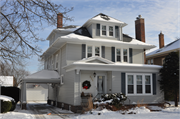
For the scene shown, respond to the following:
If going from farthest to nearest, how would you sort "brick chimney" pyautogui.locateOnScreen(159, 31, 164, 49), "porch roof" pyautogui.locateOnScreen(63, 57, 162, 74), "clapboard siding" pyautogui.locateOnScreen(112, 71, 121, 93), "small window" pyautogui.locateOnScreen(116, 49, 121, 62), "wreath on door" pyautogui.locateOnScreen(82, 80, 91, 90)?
"brick chimney" pyautogui.locateOnScreen(159, 31, 164, 49)
"small window" pyautogui.locateOnScreen(116, 49, 121, 62)
"clapboard siding" pyautogui.locateOnScreen(112, 71, 121, 93)
"wreath on door" pyautogui.locateOnScreen(82, 80, 91, 90)
"porch roof" pyautogui.locateOnScreen(63, 57, 162, 74)

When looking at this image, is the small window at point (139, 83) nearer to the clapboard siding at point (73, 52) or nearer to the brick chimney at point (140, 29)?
the clapboard siding at point (73, 52)

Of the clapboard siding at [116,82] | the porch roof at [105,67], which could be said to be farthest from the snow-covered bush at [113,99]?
the porch roof at [105,67]

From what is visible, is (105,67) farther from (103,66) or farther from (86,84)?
(86,84)

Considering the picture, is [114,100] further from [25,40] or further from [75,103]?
[25,40]

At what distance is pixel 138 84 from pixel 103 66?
3551mm

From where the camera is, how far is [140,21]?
825 inches

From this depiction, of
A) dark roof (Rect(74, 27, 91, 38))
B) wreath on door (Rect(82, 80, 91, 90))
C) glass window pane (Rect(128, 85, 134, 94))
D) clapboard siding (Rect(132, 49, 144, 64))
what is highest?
dark roof (Rect(74, 27, 91, 38))

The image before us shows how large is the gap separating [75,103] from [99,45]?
6.03m

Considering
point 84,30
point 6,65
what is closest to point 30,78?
point 84,30

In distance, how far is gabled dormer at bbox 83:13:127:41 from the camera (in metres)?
17.9

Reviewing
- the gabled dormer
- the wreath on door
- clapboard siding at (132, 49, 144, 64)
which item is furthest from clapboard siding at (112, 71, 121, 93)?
the gabled dormer

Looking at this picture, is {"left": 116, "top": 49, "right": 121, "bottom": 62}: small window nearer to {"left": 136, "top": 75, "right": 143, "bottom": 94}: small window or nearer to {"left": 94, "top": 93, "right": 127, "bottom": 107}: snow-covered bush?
{"left": 136, "top": 75, "right": 143, "bottom": 94}: small window

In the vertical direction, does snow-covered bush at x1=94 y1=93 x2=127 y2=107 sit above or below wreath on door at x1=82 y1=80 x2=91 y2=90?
below

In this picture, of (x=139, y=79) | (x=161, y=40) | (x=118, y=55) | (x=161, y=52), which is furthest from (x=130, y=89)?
(x=161, y=40)
